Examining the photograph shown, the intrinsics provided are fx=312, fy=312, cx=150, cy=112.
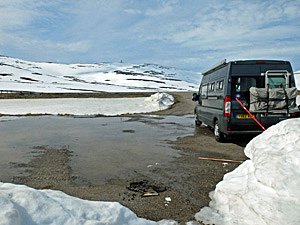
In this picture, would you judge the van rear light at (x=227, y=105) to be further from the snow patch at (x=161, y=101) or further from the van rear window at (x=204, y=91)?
the snow patch at (x=161, y=101)

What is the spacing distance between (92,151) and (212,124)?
4355mm

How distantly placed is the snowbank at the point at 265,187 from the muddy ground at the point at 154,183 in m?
0.43

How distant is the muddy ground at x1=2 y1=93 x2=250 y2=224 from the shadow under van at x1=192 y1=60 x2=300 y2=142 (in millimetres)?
893

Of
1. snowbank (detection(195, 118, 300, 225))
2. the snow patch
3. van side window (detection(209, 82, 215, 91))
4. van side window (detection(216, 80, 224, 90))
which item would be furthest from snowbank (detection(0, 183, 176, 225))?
the snow patch

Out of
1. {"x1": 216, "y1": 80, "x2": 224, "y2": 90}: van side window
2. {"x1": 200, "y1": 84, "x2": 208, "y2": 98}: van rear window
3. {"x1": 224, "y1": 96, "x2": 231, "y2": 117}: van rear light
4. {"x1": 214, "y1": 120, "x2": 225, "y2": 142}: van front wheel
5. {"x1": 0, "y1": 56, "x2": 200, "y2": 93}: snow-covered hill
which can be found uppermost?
{"x1": 0, "y1": 56, "x2": 200, "y2": 93}: snow-covered hill

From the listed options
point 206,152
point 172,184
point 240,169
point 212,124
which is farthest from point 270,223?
point 212,124

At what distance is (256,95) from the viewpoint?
881cm

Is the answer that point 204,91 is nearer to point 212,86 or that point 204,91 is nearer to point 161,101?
point 212,86

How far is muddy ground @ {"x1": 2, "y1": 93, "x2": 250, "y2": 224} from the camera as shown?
4996mm

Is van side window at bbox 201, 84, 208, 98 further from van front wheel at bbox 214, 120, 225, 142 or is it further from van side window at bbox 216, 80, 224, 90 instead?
van front wheel at bbox 214, 120, 225, 142

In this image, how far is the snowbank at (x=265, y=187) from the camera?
381 cm

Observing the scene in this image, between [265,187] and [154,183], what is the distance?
2496mm

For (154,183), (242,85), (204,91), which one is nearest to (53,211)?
(154,183)

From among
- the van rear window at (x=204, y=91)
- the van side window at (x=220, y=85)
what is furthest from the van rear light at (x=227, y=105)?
the van rear window at (x=204, y=91)
